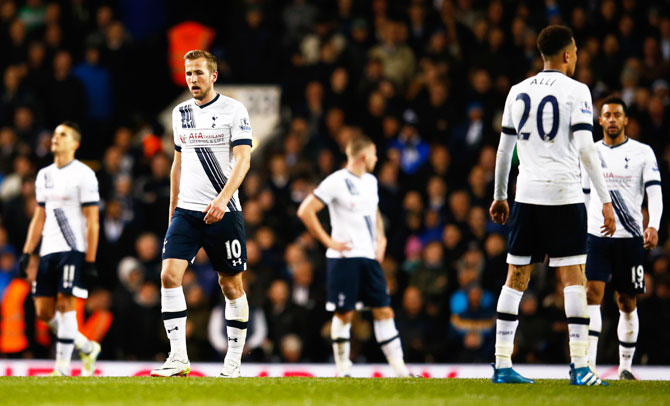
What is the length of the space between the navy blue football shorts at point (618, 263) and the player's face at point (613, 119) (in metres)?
1.00

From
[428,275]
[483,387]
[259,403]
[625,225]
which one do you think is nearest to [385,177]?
[428,275]

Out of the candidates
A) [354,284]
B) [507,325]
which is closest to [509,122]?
[507,325]

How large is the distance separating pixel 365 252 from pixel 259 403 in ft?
15.6

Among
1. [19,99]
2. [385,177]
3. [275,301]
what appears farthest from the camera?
[19,99]

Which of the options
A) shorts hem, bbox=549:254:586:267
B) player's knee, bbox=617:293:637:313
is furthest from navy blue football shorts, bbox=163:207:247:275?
player's knee, bbox=617:293:637:313

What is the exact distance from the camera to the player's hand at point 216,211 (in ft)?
26.0

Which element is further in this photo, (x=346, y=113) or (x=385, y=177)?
(x=346, y=113)

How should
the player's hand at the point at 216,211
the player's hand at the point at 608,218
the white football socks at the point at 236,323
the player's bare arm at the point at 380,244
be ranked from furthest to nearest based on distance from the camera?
1. the player's bare arm at the point at 380,244
2. the white football socks at the point at 236,323
3. the player's hand at the point at 216,211
4. the player's hand at the point at 608,218

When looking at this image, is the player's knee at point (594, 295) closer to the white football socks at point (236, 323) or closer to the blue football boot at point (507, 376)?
the blue football boot at point (507, 376)

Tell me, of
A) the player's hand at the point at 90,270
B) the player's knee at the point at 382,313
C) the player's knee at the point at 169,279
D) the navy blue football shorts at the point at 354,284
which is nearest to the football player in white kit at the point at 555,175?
the player's knee at the point at 169,279

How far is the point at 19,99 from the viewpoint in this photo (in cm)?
1688

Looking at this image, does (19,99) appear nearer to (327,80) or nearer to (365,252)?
(327,80)

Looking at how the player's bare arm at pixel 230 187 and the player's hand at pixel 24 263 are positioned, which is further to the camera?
the player's hand at pixel 24 263

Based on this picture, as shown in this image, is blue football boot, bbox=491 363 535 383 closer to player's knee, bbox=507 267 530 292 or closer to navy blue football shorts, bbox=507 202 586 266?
player's knee, bbox=507 267 530 292
